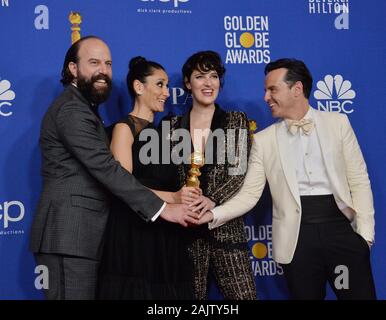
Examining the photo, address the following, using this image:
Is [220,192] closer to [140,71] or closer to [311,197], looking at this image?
[311,197]

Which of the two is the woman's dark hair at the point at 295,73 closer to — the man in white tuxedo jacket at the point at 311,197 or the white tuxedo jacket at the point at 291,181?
the man in white tuxedo jacket at the point at 311,197

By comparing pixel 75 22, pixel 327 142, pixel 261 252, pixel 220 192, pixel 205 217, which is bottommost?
pixel 261 252

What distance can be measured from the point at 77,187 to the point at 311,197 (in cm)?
103

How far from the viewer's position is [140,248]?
2.53m

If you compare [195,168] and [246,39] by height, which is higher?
[246,39]

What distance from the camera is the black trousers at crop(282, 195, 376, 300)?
8.45 feet

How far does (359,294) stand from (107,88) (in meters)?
1.44

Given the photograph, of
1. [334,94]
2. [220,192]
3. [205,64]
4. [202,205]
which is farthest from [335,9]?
[202,205]

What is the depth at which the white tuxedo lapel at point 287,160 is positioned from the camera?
2.62 m

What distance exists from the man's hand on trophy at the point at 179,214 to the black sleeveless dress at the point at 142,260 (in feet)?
0.26

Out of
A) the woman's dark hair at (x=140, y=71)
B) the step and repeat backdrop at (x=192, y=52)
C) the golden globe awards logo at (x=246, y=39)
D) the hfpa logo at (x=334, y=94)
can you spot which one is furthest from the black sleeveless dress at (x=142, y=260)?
the hfpa logo at (x=334, y=94)
